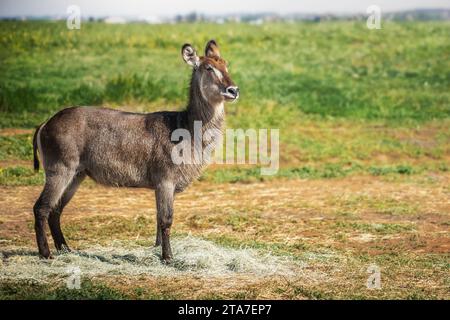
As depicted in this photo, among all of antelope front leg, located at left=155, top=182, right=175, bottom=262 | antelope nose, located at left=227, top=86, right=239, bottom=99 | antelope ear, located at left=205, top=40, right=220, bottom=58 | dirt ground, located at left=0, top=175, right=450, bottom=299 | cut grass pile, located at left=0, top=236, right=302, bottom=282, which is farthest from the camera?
antelope ear, located at left=205, top=40, right=220, bottom=58

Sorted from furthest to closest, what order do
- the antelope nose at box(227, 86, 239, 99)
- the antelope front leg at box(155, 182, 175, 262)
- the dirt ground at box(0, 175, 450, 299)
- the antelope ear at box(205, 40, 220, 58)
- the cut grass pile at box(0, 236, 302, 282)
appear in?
the antelope ear at box(205, 40, 220, 58) < the antelope front leg at box(155, 182, 175, 262) < the antelope nose at box(227, 86, 239, 99) < the cut grass pile at box(0, 236, 302, 282) < the dirt ground at box(0, 175, 450, 299)

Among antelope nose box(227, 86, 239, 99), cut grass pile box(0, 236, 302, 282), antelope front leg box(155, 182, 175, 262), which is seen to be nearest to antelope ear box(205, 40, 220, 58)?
antelope nose box(227, 86, 239, 99)

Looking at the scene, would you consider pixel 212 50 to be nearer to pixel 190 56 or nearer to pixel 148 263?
pixel 190 56

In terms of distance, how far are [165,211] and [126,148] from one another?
845 mm

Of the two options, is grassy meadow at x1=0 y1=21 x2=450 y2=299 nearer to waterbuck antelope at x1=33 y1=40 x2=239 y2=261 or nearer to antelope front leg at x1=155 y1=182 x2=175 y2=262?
antelope front leg at x1=155 y1=182 x2=175 y2=262

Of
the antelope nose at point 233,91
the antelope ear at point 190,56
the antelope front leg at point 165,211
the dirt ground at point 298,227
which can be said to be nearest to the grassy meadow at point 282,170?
the dirt ground at point 298,227

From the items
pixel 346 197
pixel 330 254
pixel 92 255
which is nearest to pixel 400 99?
pixel 346 197

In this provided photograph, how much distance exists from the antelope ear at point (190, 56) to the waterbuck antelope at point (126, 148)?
11mm

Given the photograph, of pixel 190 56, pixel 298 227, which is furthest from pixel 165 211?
pixel 298 227

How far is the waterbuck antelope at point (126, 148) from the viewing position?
845 cm

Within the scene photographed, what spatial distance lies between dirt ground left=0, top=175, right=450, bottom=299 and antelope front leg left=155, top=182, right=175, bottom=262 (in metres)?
0.58

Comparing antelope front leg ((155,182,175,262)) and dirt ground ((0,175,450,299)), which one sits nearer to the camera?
dirt ground ((0,175,450,299))

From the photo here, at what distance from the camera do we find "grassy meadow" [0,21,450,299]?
7.96 m

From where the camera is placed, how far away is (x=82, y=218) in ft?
34.9
